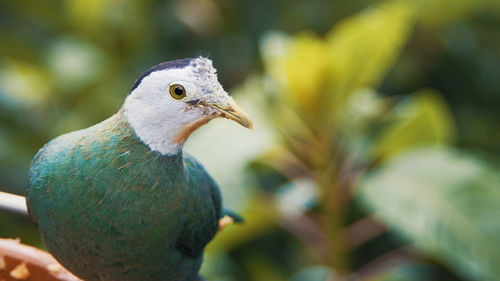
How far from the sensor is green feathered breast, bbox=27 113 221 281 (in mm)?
945

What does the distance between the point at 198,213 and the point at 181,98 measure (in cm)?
26

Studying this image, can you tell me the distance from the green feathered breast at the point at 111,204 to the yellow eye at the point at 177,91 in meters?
0.12

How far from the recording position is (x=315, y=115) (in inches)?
74.7

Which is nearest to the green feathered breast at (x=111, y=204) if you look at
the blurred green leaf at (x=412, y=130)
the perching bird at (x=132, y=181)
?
the perching bird at (x=132, y=181)

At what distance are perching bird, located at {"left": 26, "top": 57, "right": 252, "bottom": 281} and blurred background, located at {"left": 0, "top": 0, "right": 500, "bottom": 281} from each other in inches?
32.2

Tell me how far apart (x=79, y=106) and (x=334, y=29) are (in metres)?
1.14

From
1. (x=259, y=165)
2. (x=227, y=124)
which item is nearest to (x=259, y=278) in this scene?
(x=259, y=165)

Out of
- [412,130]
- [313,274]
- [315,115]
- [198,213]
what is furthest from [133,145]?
[313,274]

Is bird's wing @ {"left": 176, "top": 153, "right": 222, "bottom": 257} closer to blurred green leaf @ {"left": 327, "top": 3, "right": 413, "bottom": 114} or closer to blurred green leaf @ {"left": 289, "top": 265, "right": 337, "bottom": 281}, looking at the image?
blurred green leaf @ {"left": 327, "top": 3, "right": 413, "bottom": 114}

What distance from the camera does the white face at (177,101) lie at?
0.87 metres

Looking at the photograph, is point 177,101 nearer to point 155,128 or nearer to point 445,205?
point 155,128

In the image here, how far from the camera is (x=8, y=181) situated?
98.3 inches

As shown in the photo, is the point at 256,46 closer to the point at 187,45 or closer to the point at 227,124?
the point at 187,45

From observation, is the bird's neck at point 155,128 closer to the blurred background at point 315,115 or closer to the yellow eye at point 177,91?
the yellow eye at point 177,91
